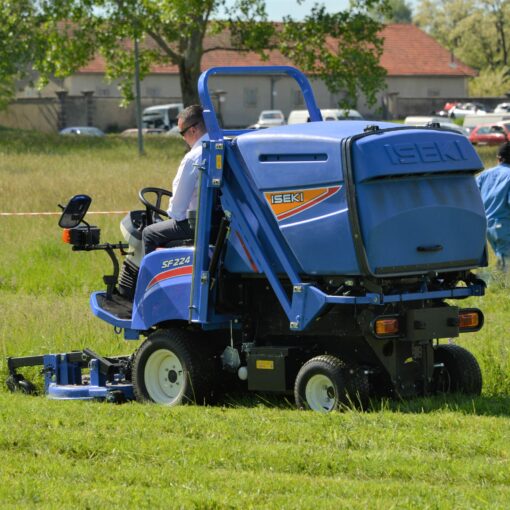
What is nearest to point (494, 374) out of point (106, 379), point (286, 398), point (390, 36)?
point (286, 398)

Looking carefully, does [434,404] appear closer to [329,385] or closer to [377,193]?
[329,385]

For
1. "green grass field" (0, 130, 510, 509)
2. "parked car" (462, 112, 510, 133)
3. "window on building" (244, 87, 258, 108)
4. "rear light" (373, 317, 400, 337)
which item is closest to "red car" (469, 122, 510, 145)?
"parked car" (462, 112, 510, 133)

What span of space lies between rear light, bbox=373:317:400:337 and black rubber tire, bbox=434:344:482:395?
3.02 feet

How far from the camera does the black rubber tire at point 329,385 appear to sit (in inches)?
326

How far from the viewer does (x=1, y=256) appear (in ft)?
56.7

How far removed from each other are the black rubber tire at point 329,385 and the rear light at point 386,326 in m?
0.35

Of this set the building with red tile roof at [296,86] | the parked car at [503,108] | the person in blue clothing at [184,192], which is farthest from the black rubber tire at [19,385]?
the parked car at [503,108]

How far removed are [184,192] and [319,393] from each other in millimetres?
1733

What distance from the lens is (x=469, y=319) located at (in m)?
8.82

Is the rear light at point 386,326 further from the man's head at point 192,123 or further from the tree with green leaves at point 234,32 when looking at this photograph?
the tree with green leaves at point 234,32

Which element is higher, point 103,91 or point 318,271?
point 103,91

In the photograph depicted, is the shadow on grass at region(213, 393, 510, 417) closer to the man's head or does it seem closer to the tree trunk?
the man's head

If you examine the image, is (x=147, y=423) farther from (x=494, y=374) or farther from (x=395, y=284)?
(x=494, y=374)

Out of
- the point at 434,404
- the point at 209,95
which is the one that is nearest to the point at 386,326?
the point at 434,404
